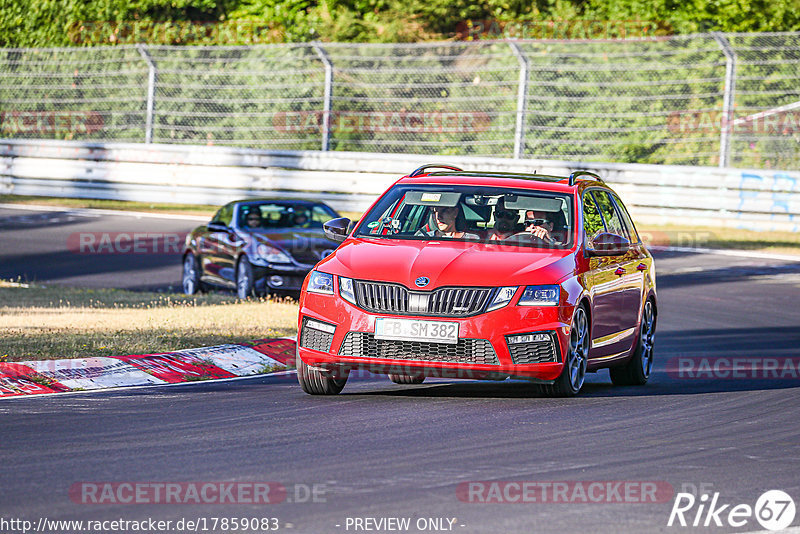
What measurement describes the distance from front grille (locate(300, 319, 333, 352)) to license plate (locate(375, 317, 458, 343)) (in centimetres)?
40

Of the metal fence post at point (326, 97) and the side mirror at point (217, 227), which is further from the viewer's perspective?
the metal fence post at point (326, 97)

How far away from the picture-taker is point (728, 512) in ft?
20.5

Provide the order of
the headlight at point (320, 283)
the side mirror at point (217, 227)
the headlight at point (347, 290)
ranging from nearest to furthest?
the headlight at point (347, 290), the headlight at point (320, 283), the side mirror at point (217, 227)

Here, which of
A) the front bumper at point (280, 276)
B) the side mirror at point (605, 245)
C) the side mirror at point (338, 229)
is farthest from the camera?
the front bumper at point (280, 276)

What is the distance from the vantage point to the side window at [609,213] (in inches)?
445

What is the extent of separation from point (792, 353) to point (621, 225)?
8.81ft

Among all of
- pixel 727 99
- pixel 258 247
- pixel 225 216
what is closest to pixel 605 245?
pixel 258 247
